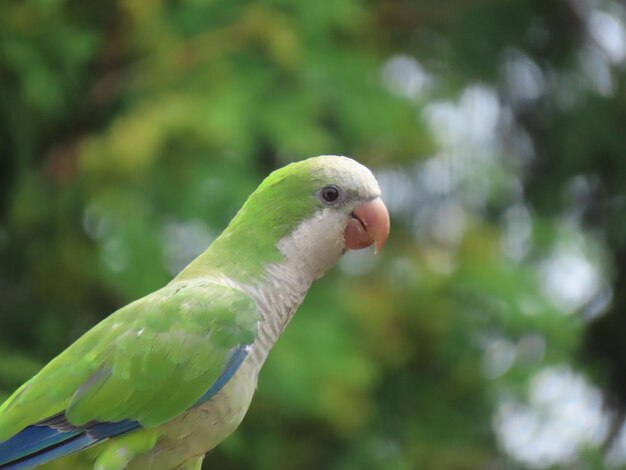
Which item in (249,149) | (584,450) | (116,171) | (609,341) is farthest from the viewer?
(609,341)

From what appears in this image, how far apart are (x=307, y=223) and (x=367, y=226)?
0.50 ft

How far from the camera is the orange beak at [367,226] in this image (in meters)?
2.79

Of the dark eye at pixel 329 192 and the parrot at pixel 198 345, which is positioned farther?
the dark eye at pixel 329 192

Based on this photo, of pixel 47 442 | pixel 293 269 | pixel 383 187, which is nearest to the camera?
pixel 47 442

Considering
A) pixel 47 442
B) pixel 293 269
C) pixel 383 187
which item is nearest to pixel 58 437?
pixel 47 442

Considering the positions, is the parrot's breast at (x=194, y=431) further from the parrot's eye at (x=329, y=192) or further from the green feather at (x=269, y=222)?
the parrot's eye at (x=329, y=192)

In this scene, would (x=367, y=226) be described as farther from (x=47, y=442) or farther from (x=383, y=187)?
(x=383, y=187)

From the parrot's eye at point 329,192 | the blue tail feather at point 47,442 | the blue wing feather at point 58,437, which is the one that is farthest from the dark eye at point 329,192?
the blue tail feather at point 47,442

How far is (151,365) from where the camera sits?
264 centimetres

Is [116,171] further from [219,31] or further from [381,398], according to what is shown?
[381,398]

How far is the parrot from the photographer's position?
2.59 meters

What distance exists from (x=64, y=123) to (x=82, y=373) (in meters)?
2.79

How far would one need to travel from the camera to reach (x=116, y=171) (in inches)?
189

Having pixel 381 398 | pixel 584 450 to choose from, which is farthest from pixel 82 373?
pixel 584 450
